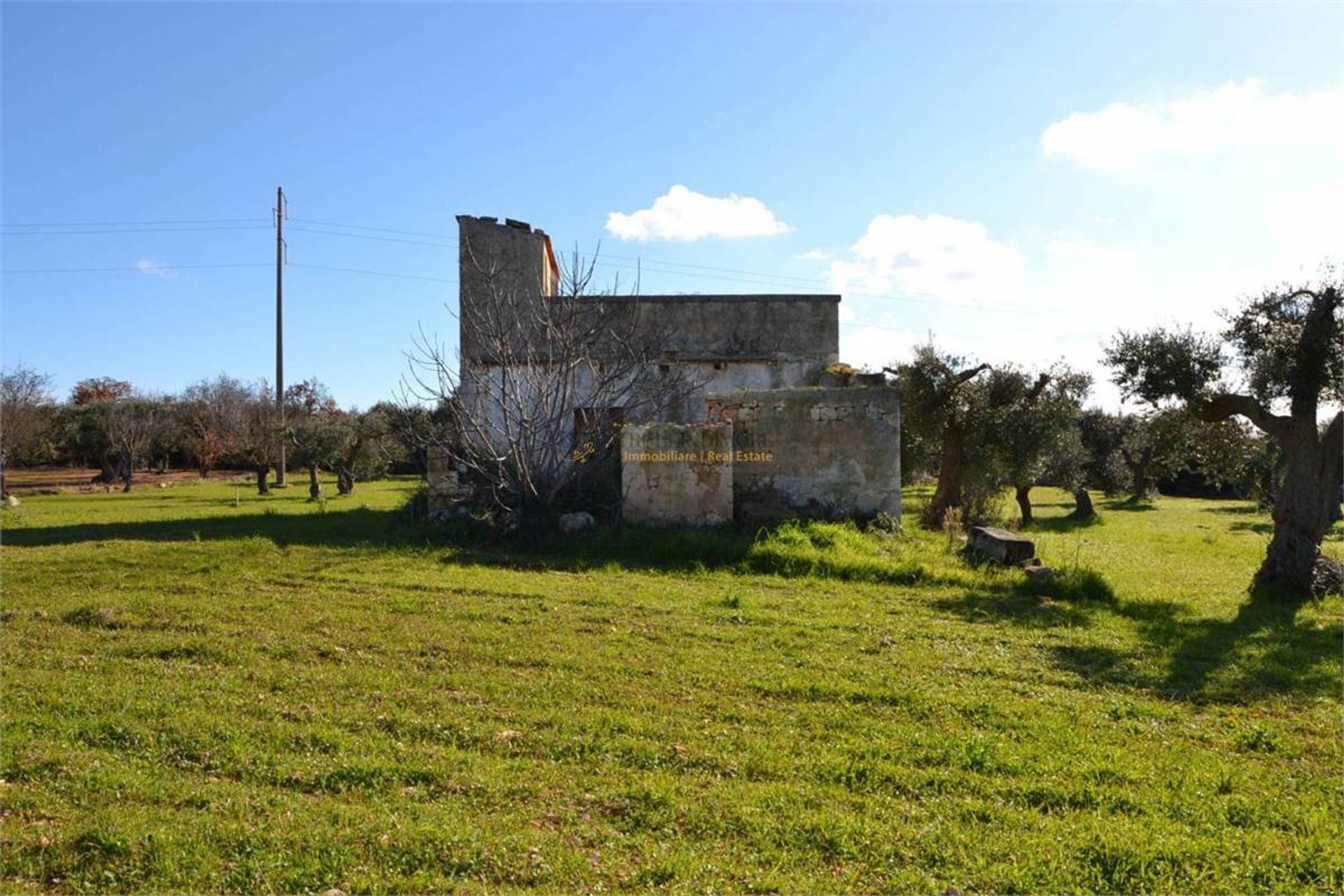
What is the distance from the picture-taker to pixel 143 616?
26.6 feet

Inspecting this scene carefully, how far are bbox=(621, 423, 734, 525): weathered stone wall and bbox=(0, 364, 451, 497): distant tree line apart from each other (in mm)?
9673

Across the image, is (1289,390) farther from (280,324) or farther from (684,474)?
(280,324)

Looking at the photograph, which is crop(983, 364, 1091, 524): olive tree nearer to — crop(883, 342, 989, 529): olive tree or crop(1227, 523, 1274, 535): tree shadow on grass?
crop(883, 342, 989, 529): olive tree

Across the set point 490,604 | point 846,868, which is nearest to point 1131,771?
point 846,868

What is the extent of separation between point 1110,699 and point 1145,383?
273 inches

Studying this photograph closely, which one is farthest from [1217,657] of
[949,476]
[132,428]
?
[132,428]

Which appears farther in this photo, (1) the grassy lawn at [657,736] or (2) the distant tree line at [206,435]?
(2) the distant tree line at [206,435]

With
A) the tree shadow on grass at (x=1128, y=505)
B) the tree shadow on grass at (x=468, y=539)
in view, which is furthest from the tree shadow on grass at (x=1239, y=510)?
the tree shadow on grass at (x=468, y=539)

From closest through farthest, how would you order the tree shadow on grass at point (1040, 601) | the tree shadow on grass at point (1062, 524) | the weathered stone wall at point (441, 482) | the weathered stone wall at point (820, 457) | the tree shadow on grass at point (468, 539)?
1. the tree shadow on grass at point (1040, 601)
2. the tree shadow on grass at point (468, 539)
3. the weathered stone wall at point (820, 457)
4. the weathered stone wall at point (441, 482)
5. the tree shadow on grass at point (1062, 524)

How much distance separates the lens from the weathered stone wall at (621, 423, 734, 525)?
46.8 ft

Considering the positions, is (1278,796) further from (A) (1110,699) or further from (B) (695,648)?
(B) (695,648)

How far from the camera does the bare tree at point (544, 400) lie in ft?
48.1

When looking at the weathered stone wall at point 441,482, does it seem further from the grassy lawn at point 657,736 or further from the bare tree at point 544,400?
the grassy lawn at point 657,736

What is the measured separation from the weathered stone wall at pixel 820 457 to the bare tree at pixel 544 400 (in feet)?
8.45
